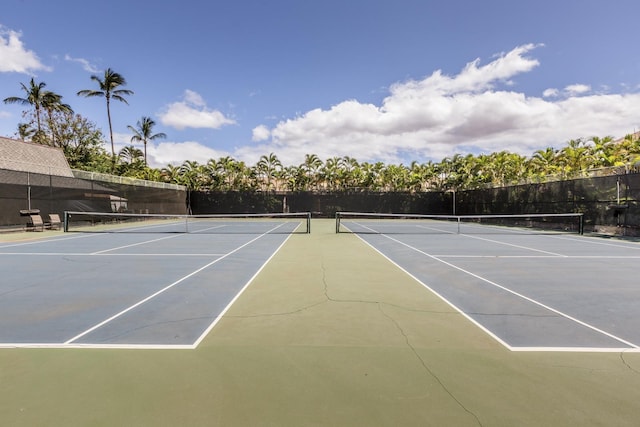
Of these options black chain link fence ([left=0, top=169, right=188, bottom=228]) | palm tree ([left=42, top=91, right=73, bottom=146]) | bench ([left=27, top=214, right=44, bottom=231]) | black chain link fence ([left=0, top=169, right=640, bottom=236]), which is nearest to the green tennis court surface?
black chain link fence ([left=0, top=169, right=640, bottom=236])

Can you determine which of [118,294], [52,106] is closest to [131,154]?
[52,106]

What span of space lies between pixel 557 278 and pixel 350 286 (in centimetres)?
454

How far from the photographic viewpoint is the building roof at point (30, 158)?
79.2ft

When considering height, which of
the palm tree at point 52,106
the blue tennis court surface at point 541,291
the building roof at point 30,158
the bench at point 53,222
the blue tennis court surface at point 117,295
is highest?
the palm tree at point 52,106

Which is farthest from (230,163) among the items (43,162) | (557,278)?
(557,278)

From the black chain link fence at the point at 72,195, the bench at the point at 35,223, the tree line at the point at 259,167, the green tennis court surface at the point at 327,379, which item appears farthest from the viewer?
the tree line at the point at 259,167

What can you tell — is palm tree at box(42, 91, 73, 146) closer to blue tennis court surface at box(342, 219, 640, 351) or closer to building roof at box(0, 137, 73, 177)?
building roof at box(0, 137, 73, 177)

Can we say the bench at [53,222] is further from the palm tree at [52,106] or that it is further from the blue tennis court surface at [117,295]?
the palm tree at [52,106]

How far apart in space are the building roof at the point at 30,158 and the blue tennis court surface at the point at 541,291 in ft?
89.7

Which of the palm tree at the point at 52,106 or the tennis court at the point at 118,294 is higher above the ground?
the palm tree at the point at 52,106

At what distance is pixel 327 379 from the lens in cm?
314

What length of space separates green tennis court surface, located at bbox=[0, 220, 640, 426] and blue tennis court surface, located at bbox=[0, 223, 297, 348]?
38 cm

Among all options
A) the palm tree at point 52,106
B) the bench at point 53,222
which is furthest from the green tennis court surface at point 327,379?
the palm tree at point 52,106

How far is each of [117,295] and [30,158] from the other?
1135 inches
